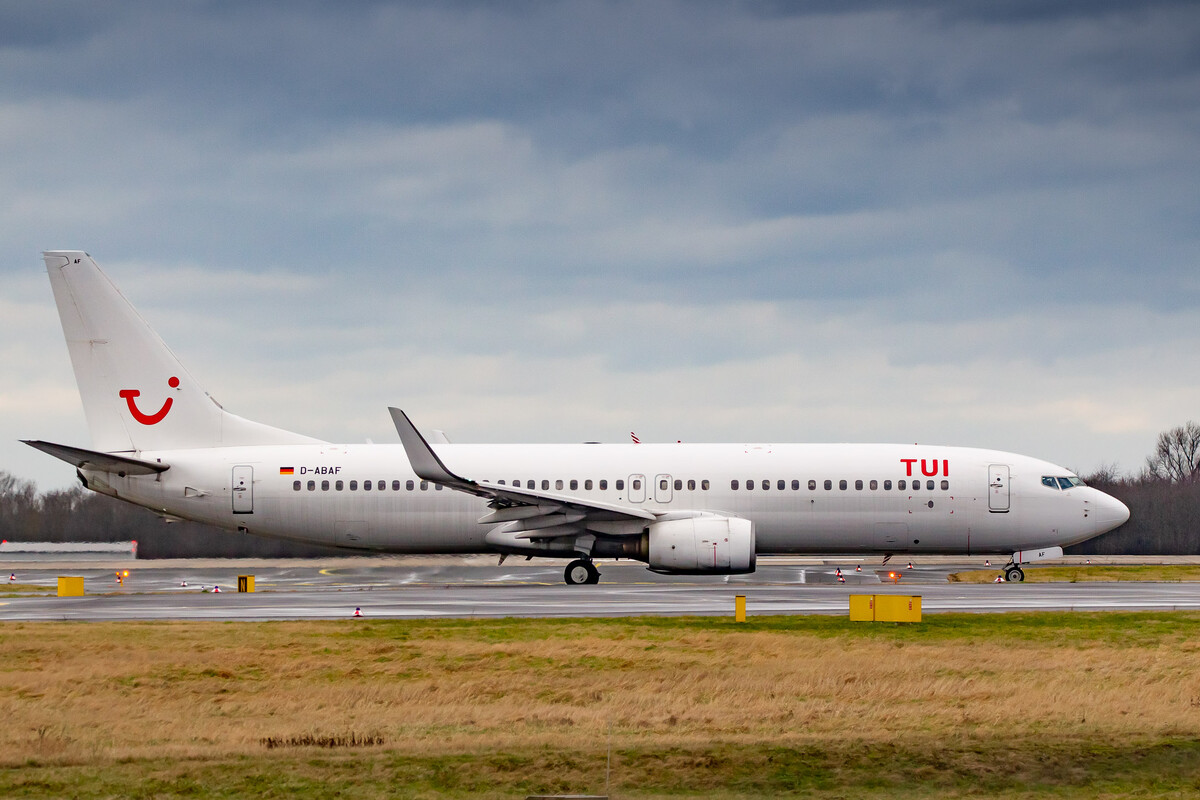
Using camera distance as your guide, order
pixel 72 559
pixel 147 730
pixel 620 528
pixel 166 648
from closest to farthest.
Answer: pixel 147 730 → pixel 166 648 → pixel 620 528 → pixel 72 559

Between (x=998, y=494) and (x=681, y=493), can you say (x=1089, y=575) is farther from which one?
(x=681, y=493)

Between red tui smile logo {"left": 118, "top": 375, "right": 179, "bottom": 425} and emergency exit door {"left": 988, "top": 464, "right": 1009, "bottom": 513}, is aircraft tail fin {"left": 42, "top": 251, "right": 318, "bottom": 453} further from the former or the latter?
emergency exit door {"left": 988, "top": 464, "right": 1009, "bottom": 513}

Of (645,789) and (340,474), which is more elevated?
(340,474)

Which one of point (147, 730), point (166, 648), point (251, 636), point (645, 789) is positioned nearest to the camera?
point (645, 789)

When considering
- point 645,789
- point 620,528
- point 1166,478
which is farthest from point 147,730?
point 1166,478

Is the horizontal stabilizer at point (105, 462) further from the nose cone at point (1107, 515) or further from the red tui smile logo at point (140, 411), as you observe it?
the nose cone at point (1107, 515)

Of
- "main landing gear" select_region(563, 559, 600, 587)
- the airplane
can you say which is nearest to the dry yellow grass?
"main landing gear" select_region(563, 559, 600, 587)

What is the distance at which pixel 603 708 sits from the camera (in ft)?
50.6

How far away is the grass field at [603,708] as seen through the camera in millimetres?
11172

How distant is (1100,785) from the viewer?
1098 centimetres

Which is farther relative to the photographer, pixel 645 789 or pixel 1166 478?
pixel 1166 478

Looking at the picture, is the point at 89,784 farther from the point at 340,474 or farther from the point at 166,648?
the point at 340,474

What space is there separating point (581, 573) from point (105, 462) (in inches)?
597

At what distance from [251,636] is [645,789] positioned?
1314 centimetres
